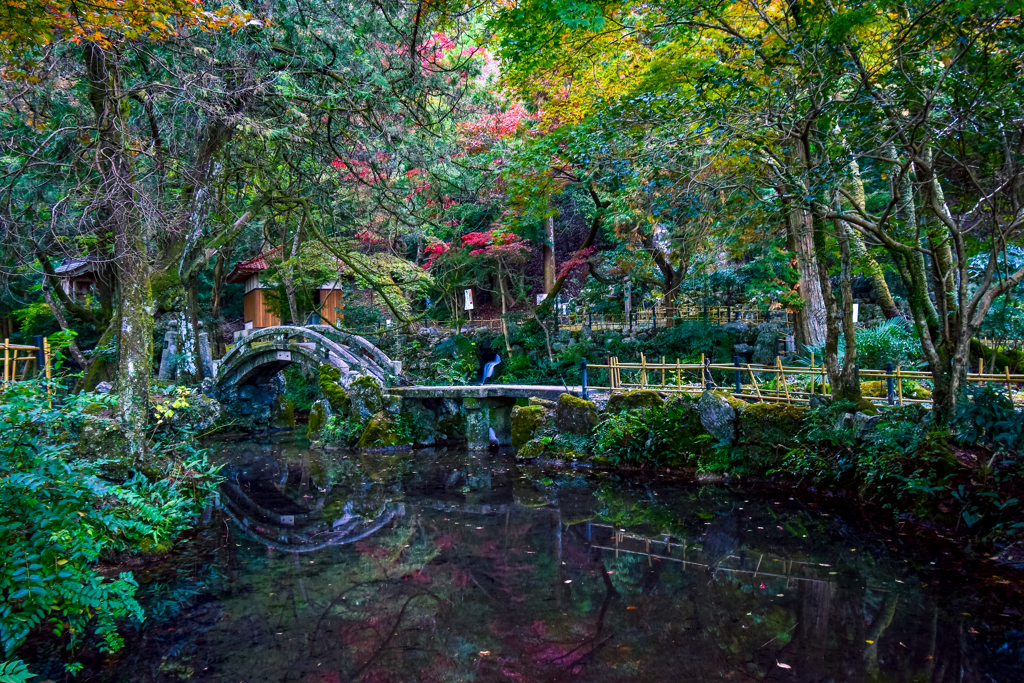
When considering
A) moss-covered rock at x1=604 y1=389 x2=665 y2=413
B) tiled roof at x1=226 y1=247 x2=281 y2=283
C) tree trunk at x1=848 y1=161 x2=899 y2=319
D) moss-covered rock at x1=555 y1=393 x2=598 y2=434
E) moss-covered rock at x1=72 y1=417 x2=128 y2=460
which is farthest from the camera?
tiled roof at x1=226 y1=247 x2=281 y2=283

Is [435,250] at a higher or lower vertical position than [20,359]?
higher

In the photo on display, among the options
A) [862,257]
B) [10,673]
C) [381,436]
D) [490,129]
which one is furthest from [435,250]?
[10,673]

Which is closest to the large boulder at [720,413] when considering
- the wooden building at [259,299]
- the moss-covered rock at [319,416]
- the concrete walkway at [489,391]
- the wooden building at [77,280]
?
the concrete walkway at [489,391]

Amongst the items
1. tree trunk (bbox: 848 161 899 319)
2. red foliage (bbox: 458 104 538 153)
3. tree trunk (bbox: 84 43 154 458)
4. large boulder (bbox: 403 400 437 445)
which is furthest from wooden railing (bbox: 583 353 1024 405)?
tree trunk (bbox: 84 43 154 458)

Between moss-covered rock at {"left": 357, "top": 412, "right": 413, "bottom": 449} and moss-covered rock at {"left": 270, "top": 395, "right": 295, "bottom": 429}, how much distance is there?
5.99m

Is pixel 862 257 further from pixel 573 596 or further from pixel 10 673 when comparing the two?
pixel 10 673

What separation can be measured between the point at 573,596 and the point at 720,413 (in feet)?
17.4

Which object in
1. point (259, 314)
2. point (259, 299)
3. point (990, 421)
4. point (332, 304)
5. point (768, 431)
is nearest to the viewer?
point (990, 421)

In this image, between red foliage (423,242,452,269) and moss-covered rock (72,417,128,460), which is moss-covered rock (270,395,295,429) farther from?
moss-covered rock (72,417,128,460)

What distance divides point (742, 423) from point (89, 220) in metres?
10.1

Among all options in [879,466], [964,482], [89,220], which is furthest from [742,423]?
[89,220]

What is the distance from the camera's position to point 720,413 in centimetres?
1039

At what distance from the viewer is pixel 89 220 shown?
835cm

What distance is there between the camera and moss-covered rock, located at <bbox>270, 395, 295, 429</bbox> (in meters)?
19.8
